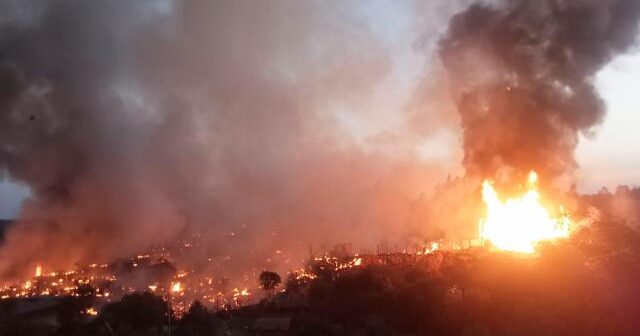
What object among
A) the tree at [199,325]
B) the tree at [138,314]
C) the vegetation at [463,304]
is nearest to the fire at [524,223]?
the vegetation at [463,304]

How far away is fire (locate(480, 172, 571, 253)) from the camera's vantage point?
46.4m

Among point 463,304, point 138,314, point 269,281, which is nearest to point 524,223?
point 463,304

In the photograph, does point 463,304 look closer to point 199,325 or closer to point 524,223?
point 524,223

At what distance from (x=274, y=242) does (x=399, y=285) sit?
6084 cm

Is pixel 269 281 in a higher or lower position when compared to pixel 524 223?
lower

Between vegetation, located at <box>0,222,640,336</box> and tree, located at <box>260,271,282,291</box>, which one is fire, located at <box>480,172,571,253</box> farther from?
tree, located at <box>260,271,282,291</box>

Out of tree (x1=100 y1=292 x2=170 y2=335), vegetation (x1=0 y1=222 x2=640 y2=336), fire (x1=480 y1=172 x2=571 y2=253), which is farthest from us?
fire (x1=480 y1=172 x2=571 y2=253)

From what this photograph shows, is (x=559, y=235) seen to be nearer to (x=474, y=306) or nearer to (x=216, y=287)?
(x=474, y=306)

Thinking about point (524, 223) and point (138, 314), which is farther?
point (524, 223)

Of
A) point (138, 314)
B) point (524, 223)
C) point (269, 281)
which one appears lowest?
point (138, 314)

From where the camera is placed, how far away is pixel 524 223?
47.1 metres

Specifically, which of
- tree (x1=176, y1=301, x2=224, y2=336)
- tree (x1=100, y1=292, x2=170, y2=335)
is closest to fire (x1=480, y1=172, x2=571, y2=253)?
tree (x1=176, y1=301, x2=224, y2=336)

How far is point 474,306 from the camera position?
33.7m

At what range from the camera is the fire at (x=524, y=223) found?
46438mm
